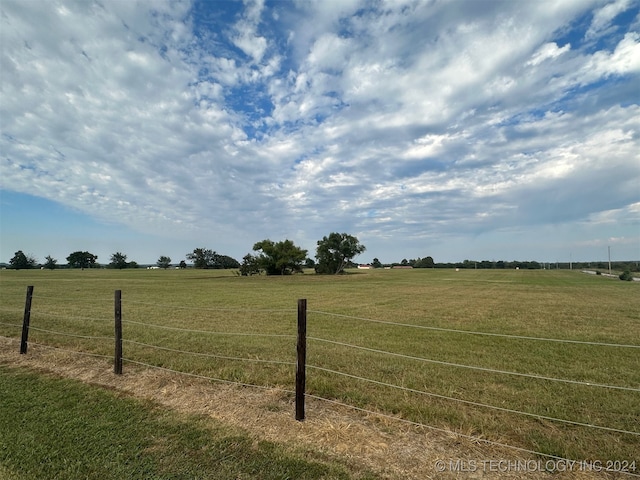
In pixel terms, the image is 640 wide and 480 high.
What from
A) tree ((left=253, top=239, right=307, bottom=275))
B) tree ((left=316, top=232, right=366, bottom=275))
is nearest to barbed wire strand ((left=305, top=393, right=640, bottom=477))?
tree ((left=253, top=239, right=307, bottom=275))

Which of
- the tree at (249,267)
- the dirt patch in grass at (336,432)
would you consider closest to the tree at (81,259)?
the tree at (249,267)

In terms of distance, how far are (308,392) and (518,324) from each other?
429 inches

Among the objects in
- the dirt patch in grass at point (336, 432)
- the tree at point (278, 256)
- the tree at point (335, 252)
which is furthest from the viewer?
the tree at point (335, 252)

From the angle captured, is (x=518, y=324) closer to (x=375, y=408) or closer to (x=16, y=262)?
(x=375, y=408)

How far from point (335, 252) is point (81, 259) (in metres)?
88.0

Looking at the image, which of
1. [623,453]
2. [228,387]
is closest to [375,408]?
[228,387]

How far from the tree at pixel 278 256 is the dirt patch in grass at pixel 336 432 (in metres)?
57.4

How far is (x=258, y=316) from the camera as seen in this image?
13.8 m

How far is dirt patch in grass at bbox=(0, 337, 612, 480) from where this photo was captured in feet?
10.8

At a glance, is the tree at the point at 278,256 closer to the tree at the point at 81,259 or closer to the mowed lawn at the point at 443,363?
the mowed lawn at the point at 443,363

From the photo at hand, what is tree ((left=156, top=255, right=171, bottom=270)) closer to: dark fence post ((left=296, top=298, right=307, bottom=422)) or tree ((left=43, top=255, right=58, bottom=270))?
tree ((left=43, top=255, right=58, bottom=270))

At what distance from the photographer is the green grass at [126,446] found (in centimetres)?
317

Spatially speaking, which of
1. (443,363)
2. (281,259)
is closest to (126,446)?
(443,363)

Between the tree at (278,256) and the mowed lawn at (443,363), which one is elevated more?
the tree at (278,256)
